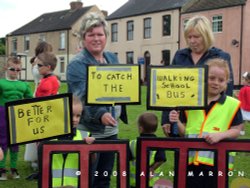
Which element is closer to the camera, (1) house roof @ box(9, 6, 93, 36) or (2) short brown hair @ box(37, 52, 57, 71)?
(2) short brown hair @ box(37, 52, 57, 71)

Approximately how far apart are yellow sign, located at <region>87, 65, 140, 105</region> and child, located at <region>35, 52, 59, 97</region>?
93.8 inches

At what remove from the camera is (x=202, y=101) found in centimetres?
307

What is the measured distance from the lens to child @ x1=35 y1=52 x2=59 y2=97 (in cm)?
545

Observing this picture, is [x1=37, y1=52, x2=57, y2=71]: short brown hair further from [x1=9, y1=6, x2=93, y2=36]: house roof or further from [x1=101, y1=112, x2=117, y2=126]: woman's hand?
[x1=9, y1=6, x2=93, y2=36]: house roof

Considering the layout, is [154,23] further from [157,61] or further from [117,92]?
[117,92]

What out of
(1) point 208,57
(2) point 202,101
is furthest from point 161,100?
(1) point 208,57

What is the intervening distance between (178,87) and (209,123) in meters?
0.39

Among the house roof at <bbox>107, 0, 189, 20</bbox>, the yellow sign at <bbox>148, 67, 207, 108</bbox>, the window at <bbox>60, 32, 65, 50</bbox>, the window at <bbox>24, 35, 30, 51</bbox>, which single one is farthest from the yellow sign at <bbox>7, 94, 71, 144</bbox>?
the window at <bbox>24, 35, 30, 51</bbox>

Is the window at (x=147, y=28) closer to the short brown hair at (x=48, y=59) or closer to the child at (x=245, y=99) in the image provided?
the child at (x=245, y=99)

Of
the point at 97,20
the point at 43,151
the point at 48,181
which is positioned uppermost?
the point at 97,20

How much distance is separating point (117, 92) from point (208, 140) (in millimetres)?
743

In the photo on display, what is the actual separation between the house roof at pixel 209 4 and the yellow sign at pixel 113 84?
2832cm

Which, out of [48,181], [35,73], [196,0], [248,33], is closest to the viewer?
[48,181]

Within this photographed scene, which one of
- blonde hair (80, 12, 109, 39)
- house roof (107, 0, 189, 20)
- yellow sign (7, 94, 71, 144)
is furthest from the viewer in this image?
house roof (107, 0, 189, 20)
